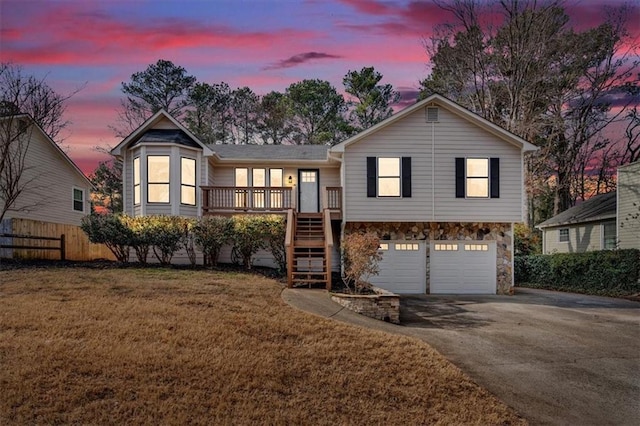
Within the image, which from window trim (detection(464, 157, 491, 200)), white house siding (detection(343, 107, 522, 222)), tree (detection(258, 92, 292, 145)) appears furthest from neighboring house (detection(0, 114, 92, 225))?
window trim (detection(464, 157, 491, 200))

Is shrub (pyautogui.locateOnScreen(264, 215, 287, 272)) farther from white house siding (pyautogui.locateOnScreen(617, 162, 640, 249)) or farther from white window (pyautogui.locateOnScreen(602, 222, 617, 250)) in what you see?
white window (pyautogui.locateOnScreen(602, 222, 617, 250))

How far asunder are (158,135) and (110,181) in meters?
18.7

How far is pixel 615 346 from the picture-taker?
29.4 feet

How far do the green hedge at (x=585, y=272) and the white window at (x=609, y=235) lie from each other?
337 centimetres

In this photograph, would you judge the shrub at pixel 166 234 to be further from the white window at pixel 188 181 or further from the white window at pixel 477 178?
the white window at pixel 477 178

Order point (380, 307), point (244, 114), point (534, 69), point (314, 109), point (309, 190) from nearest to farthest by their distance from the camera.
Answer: point (380, 307) → point (309, 190) → point (534, 69) → point (314, 109) → point (244, 114)

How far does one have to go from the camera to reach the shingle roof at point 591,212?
21656 millimetres

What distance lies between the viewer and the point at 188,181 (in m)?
17.3

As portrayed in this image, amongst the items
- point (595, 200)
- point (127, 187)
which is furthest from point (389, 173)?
point (595, 200)

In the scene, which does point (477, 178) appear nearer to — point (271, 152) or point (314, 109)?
point (271, 152)

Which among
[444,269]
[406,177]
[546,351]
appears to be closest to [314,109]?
[406,177]

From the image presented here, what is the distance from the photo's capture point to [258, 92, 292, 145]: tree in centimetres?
3300

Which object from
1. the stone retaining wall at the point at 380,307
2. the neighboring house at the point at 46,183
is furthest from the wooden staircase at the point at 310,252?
the neighboring house at the point at 46,183

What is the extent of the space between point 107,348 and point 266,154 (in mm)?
14016
